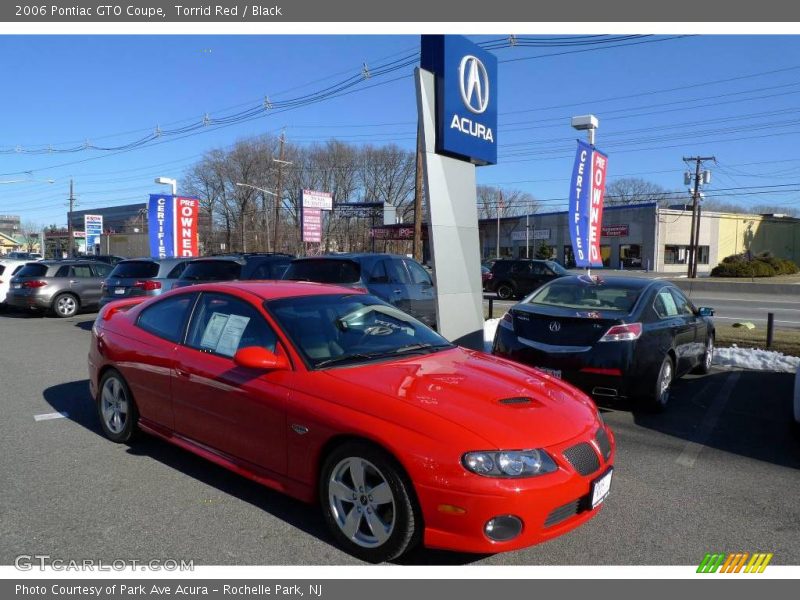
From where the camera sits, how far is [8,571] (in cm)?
319

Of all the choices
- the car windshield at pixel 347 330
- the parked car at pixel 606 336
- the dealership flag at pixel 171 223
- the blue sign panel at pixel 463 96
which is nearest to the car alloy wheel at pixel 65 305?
the dealership flag at pixel 171 223

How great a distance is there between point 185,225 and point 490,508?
23630 mm

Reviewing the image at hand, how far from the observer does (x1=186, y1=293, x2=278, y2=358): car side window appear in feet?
13.6

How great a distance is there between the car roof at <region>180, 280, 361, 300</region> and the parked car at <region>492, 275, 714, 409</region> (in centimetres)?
251

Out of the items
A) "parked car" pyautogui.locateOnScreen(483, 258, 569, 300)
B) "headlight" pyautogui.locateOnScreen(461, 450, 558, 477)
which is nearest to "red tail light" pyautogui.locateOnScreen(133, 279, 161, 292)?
→ "headlight" pyautogui.locateOnScreen(461, 450, 558, 477)

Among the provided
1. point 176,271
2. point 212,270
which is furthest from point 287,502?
point 176,271

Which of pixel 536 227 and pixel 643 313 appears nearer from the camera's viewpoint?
pixel 643 313

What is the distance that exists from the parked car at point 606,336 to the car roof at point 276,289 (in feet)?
8.22

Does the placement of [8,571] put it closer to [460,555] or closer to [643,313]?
[460,555]

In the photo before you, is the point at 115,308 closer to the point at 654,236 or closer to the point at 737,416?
the point at 737,416

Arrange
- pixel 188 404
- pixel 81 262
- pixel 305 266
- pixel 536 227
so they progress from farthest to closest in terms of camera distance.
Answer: pixel 536 227 → pixel 81 262 → pixel 305 266 → pixel 188 404

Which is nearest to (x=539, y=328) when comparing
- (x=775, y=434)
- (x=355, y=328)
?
(x=775, y=434)

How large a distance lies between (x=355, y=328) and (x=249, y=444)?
3.55 ft

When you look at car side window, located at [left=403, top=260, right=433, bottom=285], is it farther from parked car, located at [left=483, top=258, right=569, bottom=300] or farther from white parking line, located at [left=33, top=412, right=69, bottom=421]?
parked car, located at [left=483, top=258, right=569, bottom=300]
